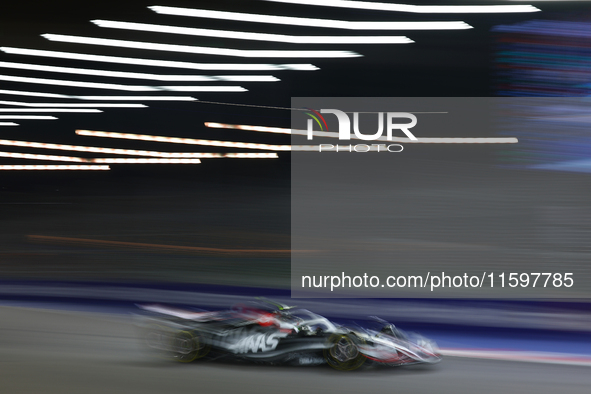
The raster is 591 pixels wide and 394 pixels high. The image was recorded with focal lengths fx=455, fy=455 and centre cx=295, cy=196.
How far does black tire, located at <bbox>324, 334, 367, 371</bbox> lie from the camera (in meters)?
3.66

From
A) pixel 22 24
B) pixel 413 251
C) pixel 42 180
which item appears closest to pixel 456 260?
pixel 413 251

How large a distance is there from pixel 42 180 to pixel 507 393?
22.5ft

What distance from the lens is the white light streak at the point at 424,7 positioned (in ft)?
14.7

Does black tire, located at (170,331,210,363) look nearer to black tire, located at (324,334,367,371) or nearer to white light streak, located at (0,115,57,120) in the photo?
black tire, located at (324,334,367,371)

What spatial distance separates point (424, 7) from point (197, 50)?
2.59m

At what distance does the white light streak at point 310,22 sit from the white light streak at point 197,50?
645 millimetres

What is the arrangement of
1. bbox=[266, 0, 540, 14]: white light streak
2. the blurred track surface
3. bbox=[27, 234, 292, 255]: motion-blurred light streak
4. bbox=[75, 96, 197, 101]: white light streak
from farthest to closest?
bbox=[75, 96, 197, 101]: white light streak
bbox=[27, 234, 292, 255]: motion-blurred light streak
bbox=[266, 0, 540, 14]: white light streak
the blurred track surface

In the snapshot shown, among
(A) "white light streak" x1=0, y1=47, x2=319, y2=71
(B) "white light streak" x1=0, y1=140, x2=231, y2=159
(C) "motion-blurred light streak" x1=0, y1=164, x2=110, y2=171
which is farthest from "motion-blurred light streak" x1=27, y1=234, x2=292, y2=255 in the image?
(A) "white light streak" x1=0, y1=47, x2=319, y2=71

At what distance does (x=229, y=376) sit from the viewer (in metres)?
3.74

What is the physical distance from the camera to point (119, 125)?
680cm

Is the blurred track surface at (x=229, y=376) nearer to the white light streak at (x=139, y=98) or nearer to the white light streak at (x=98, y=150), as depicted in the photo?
the white light streak at (x=98, y=150)

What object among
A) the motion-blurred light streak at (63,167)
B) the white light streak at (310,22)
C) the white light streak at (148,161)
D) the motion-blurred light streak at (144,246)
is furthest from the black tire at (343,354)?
the motion-blurred light streak at (63,167)

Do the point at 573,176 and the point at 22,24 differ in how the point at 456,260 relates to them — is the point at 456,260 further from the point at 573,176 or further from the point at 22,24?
the point at 22,24
